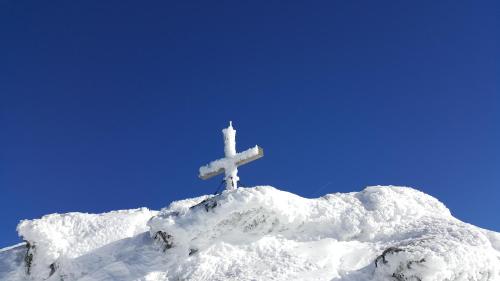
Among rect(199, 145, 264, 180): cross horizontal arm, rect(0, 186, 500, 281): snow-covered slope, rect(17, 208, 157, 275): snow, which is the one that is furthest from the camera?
rect(199, 145, 264, 180): cross horizontal arm

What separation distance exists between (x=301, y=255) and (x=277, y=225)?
1691 millimetres

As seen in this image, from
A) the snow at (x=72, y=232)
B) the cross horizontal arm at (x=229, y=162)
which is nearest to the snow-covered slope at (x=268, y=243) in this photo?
the snow at (x=72, y=232)

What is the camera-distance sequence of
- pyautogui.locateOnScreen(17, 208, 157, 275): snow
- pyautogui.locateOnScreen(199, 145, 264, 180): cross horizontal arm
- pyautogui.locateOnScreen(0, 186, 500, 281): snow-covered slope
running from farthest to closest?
1. pyautogui.locateOnScreen(199, 145, 264, 180): cross horizontal arm
2. pyautogui.locateOnScreen(17, 208, 157, 275): snow
3. pyautogui.locateOnScreen(0, 186, 500, 281): snow-covered slope

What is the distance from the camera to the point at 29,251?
70.7 feet

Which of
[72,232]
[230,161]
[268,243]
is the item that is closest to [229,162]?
[230,161]

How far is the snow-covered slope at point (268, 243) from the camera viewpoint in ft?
55.8

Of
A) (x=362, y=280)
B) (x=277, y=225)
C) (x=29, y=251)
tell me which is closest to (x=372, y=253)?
(x=362, y=280)

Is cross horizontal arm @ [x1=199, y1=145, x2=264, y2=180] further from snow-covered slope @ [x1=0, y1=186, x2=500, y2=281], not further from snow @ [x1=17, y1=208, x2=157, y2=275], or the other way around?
snow @ [x1=17, y1=208, x2=157, y2=275]

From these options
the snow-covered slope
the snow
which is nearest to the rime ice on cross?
the snow-covered slope

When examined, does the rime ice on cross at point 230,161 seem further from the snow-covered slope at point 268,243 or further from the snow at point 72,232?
the snow at point 72,232

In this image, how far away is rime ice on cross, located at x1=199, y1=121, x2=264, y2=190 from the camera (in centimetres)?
2328

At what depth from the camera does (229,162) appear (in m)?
23.5

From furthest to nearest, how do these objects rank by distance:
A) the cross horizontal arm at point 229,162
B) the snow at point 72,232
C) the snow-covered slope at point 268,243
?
1. the cross horizontal arm at point 229,162
2. the snow at point 72,232
3. the snow-covered slope at point 268,243

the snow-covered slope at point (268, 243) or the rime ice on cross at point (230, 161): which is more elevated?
the rime ice on cross at point (230, 161)
